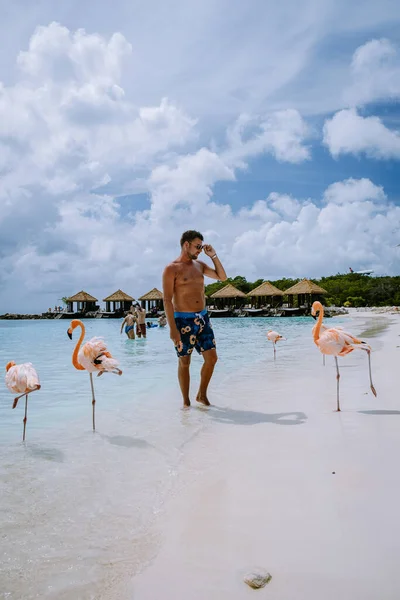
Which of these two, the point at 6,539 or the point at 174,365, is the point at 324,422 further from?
the point at 174,365

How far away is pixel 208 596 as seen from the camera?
1.87 m

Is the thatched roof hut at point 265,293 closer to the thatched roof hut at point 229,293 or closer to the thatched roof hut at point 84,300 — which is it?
the thatched roof hut at point 229,293

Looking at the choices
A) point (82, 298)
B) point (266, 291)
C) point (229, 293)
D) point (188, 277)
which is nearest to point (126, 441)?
point (188, 277)

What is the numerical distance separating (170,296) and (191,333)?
0.50 m

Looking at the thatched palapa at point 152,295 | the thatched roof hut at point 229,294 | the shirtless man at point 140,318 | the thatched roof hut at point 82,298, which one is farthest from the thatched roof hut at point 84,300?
the shirtless man at point 140,318

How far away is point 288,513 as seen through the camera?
2525 mm

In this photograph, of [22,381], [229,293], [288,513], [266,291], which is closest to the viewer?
[288,513]

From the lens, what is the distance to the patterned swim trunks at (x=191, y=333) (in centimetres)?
545

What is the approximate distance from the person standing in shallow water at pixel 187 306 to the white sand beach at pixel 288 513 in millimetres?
977

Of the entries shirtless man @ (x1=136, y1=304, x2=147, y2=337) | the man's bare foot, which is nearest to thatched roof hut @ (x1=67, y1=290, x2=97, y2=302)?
shirtless man @ (x1=136, y1=304, x2=147, y2=337)

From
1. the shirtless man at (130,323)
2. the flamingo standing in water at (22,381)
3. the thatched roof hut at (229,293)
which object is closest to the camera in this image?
the flamingo standing in water at (22,381)

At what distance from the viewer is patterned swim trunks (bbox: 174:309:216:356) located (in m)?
5.45

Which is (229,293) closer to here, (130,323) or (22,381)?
(130,323)

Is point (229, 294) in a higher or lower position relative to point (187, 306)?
higher
